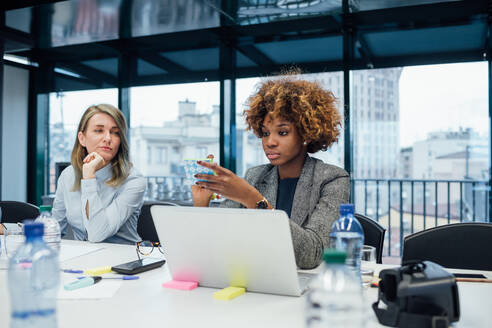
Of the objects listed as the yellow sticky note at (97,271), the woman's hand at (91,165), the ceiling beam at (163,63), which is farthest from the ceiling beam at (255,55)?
the yellow sticky note at (97,271)

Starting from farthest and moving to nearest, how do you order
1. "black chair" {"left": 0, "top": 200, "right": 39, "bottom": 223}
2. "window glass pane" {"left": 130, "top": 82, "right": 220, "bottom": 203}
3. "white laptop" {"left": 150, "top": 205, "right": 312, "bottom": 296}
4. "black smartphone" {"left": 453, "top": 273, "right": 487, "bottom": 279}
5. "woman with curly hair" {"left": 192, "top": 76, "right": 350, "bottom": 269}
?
"window glass pane" {"left": 130, "top": 82, "right": 220, "bottom": 203}, "black chair" {"left": 0, "top": 200, "right": 39, "bottom": 223}, "woman with curly hair" {"left": 192, "top": 76, "right": 350, "bottom": 269}, "black smartphone" {"left": 453, "top": 273, "right": 487, "bottom": 279}, "white laptop" {"left": 150, "top": 205, "right": 312, "bottom": 296}

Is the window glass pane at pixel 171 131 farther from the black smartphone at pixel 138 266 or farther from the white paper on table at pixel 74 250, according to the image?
the black smartphone at pixel 138 266

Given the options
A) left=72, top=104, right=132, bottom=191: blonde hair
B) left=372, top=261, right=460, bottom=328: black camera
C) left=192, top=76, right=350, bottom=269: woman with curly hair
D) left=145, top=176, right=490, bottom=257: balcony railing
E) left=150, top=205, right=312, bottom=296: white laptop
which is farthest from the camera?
left=145, top=176, right=490, bottom=257: balcony railing

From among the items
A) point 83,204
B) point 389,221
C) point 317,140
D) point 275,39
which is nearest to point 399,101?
point 275,39

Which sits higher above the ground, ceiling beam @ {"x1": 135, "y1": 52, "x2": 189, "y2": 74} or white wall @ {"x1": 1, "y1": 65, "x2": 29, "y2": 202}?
ceiling beam @ {"x1": 135, "y1": 52, "x2": 189, "y2": 74}

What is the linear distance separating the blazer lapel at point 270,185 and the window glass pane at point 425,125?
7.58ft

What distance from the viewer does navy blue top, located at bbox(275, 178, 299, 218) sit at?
170 cm

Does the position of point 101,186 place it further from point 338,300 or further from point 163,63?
point 163,63

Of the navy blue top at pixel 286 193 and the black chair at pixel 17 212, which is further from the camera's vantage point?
the black chair at pixel 17 212

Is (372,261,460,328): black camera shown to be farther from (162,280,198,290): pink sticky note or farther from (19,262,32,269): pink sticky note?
(19,262,32,269): pink sticky note

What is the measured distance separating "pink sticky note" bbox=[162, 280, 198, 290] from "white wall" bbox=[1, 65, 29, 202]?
456 centimetres

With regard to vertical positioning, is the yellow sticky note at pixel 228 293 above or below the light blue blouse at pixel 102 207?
below

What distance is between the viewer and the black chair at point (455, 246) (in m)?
1.46

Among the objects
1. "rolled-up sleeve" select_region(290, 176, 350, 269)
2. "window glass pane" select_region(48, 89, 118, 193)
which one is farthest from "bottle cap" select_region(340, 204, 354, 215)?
"window glass pane" select_region(48, 89, 118, 193)
